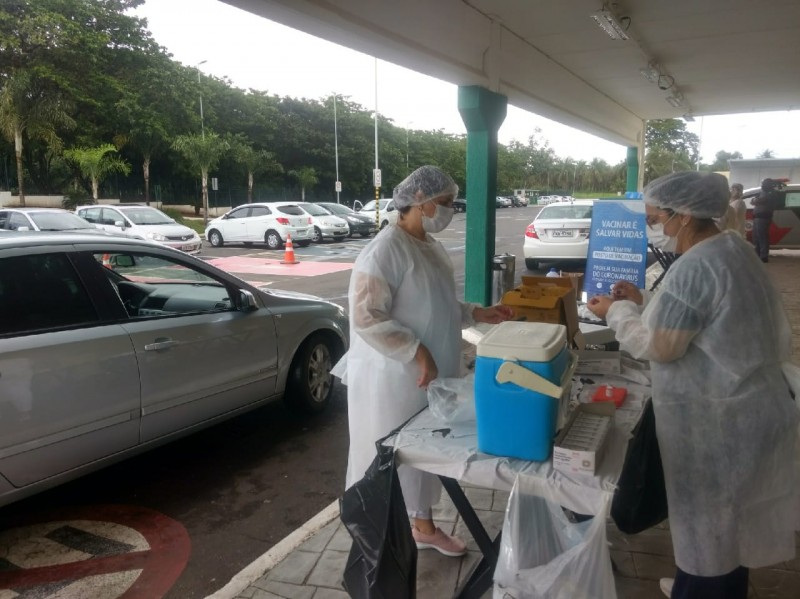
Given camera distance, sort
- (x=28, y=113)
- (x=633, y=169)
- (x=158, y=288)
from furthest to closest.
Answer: (x=28, y=113), (x=633, y=169), (x=158, y=288)

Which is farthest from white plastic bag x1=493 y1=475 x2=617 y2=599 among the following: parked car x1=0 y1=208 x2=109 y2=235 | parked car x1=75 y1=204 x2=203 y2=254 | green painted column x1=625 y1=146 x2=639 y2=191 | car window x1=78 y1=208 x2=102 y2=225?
car window x1=78 y1=208 x2=102 y2=225

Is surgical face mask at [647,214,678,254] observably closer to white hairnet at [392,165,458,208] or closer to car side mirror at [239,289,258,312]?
white hairnet at [392,165,458,208]

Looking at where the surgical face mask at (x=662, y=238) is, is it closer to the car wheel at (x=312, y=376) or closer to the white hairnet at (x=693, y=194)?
the white hairnet at (x=693, y=194)

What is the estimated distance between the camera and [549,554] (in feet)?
5.86

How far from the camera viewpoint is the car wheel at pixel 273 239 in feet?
61.8

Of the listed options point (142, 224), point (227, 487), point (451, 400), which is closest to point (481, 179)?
point (227, 487)

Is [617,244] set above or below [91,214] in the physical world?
below

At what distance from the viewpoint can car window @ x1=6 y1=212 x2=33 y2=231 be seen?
12.9 metres

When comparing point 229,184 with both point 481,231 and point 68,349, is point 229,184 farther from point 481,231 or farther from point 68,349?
point 68,349

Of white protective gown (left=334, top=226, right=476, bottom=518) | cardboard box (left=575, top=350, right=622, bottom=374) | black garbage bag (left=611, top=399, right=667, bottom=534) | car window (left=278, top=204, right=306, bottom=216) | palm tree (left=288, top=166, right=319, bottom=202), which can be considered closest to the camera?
black garbage bag (left=611, top=399, right=667, bottom=534)

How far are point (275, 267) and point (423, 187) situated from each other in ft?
40.9

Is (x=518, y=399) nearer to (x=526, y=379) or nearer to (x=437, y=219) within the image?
(x=526, y=379)

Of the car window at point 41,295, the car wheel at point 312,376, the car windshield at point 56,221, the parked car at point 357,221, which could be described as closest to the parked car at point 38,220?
the car windshield at point 56,221

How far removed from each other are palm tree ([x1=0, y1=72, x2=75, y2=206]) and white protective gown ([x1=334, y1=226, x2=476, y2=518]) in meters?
26.5
